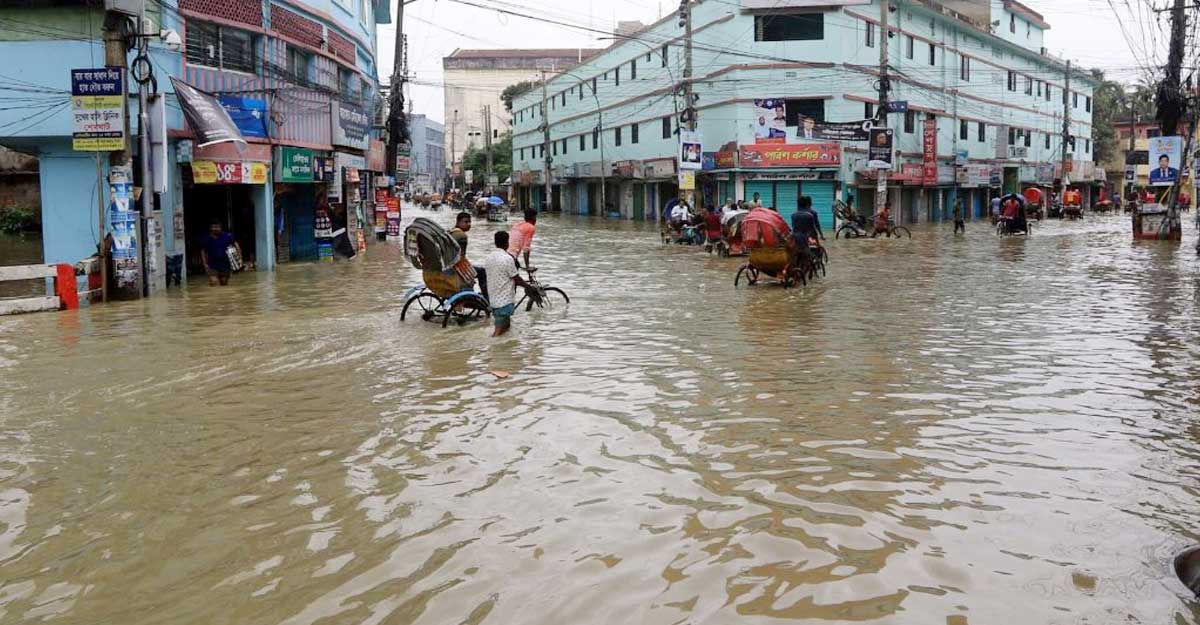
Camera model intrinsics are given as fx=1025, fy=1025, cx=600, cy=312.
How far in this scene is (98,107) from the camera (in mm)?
15789

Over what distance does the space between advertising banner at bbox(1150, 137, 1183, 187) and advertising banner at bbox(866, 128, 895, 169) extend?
1091 centimetres

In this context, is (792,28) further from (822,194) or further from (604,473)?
(604,473)

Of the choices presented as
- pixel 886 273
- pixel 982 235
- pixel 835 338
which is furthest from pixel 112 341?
pixel 982 235

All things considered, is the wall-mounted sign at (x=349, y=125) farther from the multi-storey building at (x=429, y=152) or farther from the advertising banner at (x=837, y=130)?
the multi-storey building at (x=429, y=152)

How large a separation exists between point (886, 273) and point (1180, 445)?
46.2 ft

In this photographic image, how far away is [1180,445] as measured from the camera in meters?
6.80

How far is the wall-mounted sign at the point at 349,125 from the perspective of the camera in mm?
26016

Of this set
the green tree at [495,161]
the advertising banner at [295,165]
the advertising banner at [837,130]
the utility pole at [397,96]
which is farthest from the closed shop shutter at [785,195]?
the green tree at [495,161]

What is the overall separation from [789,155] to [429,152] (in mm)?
108286

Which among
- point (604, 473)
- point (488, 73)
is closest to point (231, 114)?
point (604, 473)

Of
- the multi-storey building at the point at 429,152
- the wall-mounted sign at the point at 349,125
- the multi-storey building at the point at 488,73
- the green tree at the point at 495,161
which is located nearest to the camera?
the wall-mounted sign at the point at 349,125

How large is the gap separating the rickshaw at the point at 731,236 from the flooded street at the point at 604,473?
35.1 ft

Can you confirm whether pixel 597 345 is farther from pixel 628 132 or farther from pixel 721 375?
pixel 628 132

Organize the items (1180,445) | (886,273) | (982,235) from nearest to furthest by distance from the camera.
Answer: (1180,445) → (886,273) → (982,235)
